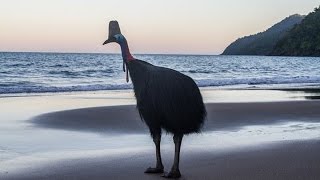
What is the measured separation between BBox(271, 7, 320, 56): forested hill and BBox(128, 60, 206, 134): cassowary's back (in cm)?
16795

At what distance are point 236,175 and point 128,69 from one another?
1.80 metres

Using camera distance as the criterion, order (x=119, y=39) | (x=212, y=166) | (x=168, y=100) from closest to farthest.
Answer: (x=168, y=100), (x=119, y=39), (x=212, y=166)

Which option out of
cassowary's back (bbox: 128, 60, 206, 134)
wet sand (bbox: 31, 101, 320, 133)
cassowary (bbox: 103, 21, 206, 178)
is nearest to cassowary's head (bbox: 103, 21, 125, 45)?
cassowary (bbox: 103, 21, 206, 178)

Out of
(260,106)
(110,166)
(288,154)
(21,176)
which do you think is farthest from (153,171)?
(260,106)

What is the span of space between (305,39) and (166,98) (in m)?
175

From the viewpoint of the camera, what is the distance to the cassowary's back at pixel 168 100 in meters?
6.51

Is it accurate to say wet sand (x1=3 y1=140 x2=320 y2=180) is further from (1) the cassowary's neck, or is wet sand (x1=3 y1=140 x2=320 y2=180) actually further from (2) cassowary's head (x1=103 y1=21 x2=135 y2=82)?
(1) the cassowary's neck

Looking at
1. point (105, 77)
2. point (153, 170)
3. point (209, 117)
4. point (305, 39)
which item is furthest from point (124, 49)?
point (305, 39)

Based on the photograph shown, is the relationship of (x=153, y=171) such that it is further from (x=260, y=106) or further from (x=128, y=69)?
(x=260, y=106)

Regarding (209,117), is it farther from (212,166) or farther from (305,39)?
(305,39)

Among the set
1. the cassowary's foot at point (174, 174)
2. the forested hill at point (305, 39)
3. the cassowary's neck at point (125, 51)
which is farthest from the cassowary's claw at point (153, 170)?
the forested hill at point (305, 39)

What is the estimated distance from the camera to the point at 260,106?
17.2m

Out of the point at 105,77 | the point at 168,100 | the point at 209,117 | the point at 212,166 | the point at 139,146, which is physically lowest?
the point at 105,77

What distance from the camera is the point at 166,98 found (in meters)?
6.51
